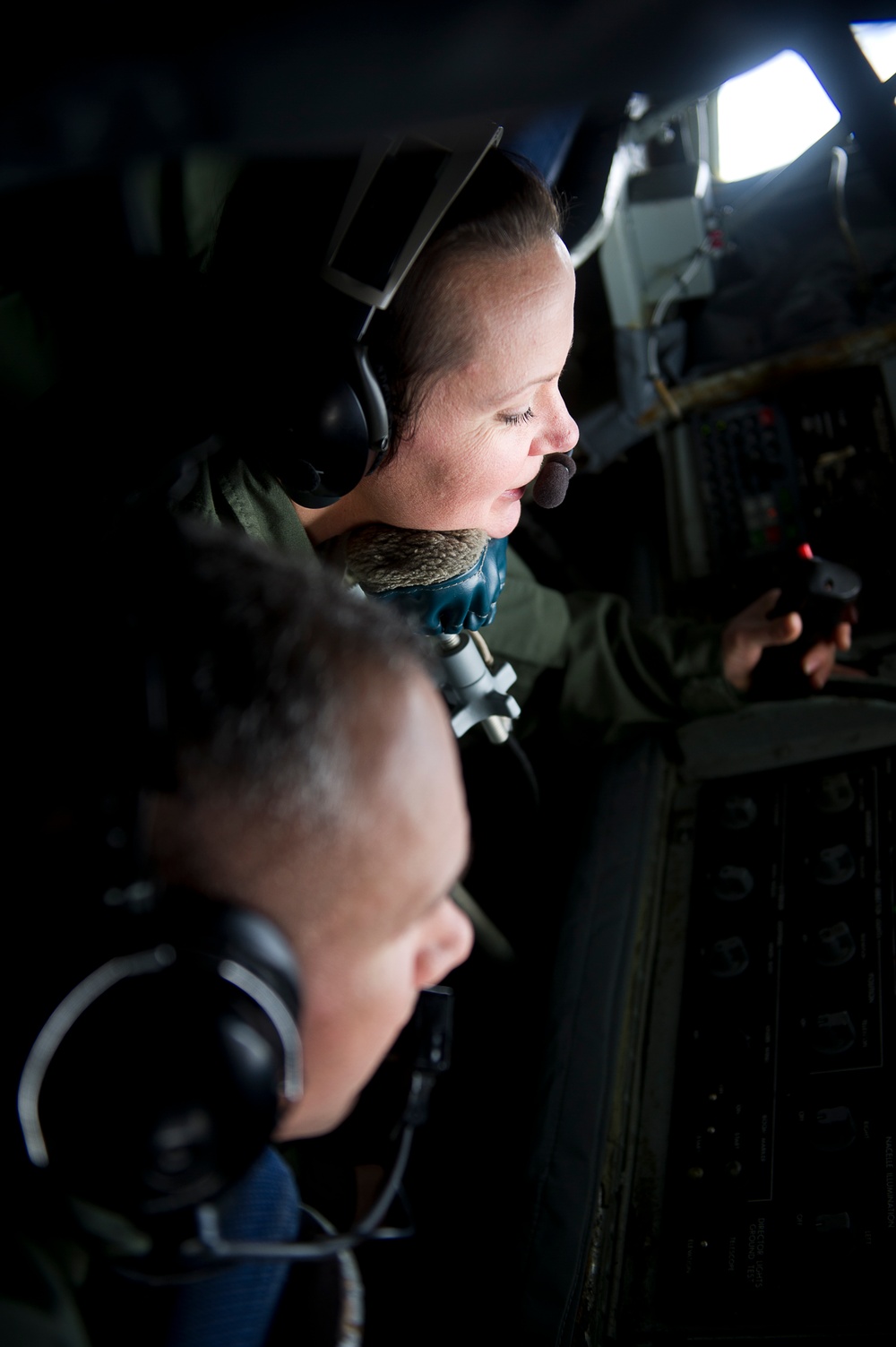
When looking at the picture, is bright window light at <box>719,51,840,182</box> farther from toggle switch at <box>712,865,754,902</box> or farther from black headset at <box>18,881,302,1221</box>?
black headset at <box>18,881,302,1221</box>

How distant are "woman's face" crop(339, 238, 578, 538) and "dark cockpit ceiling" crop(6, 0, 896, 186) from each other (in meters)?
0.55

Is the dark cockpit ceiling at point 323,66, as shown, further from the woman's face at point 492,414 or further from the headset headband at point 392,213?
the woman's face at point 492,414

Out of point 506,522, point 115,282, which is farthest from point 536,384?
point 115,282

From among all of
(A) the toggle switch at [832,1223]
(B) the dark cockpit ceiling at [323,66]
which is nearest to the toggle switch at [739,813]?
(A) the toggle switch at [832,1223]

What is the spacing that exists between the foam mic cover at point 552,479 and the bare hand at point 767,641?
1.36 feet

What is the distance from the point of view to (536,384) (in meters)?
0.90

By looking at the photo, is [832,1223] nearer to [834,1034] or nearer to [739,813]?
[834,1034]

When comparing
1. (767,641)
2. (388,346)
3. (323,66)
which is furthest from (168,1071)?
(767,641)

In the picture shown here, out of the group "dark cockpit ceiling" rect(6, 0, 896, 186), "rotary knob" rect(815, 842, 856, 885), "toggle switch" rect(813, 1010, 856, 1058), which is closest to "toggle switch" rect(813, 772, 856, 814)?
"rotary knob" rect(815, 842, 856, 885)

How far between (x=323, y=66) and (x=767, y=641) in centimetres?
114

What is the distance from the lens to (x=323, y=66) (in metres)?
0.27

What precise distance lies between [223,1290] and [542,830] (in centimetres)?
112

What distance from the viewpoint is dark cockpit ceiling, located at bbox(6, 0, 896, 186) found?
0.26 m

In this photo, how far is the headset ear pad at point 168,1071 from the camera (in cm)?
41
